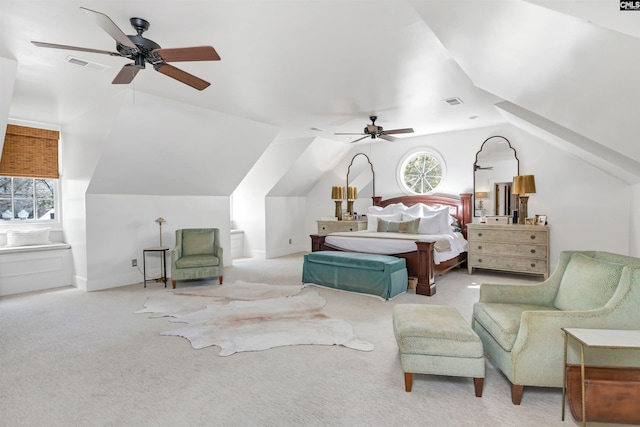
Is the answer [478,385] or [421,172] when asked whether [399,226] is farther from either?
[478,385]

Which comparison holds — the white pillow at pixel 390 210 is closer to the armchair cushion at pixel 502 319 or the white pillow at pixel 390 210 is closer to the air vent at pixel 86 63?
the armchair cushion at pixel 502 319

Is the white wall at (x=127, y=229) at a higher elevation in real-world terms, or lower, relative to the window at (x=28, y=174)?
lower

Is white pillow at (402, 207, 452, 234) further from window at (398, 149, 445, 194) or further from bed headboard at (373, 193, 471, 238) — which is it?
window at (398, 149, 445, 194)

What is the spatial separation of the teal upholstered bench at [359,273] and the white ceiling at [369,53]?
7.33 ft

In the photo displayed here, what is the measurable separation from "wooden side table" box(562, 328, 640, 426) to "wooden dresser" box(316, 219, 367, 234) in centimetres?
561

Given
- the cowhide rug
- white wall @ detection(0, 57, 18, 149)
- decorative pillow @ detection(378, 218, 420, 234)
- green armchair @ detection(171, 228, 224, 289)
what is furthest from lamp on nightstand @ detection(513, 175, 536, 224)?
white wall @ detection(0, 57, 18, 149)

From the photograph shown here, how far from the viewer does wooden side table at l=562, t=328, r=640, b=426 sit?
5.29 ft

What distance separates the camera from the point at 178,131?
5.05 m

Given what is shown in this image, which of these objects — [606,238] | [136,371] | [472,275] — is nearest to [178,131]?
[136,371]

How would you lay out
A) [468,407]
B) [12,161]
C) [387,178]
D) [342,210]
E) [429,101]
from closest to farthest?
[468,407]
[429,101]
[12,161]
[387,178]
[342,210]

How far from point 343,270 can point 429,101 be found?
2.70 meters

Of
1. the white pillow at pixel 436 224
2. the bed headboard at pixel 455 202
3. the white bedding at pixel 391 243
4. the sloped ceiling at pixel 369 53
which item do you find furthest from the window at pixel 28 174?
the bed headboard at pixel 455 202

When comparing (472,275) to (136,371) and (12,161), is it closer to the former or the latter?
(136,371)

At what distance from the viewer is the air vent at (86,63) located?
10.7ft
